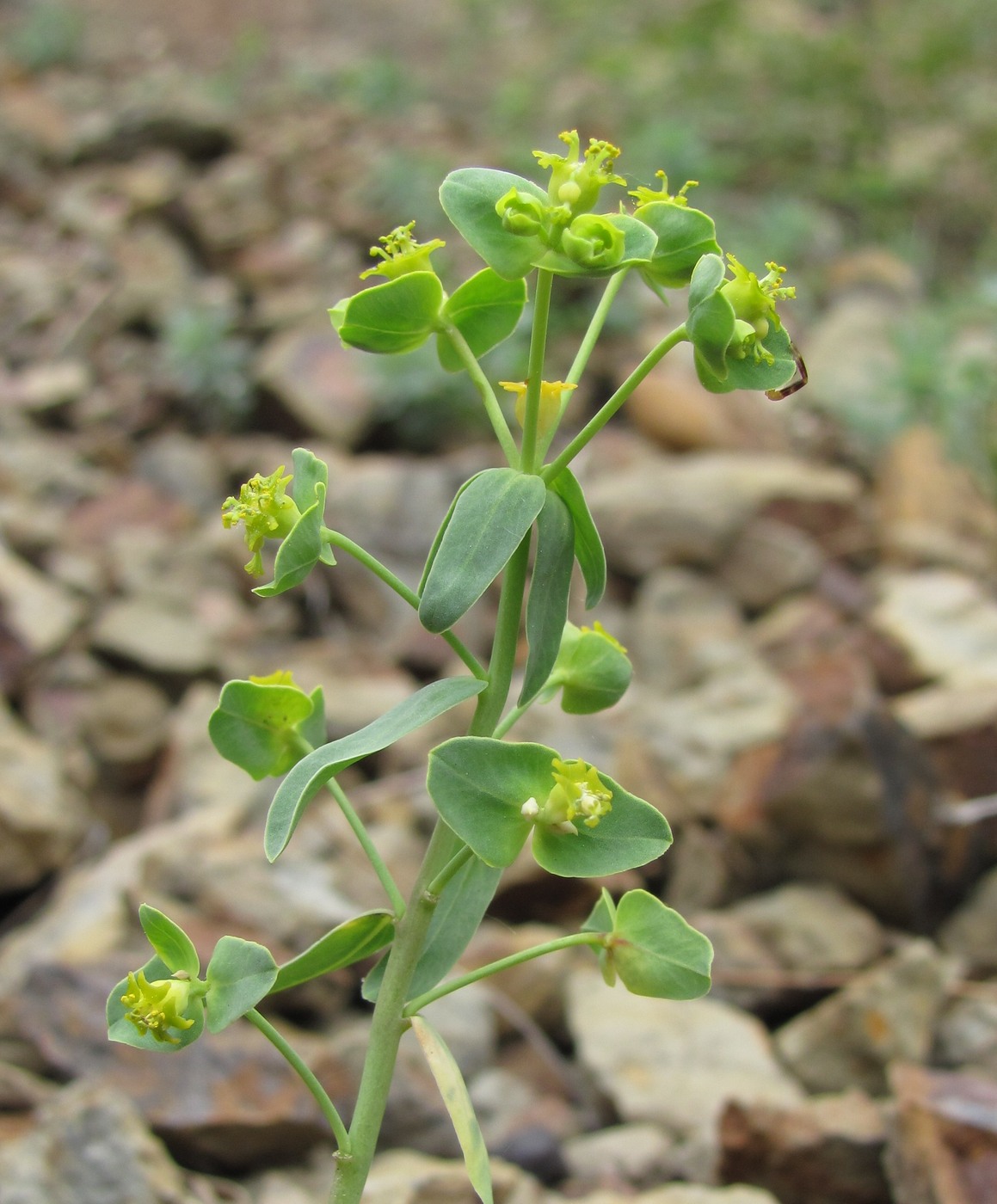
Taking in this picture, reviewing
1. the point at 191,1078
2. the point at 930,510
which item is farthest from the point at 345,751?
the point at 930,510

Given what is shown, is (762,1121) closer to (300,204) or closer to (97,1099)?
(97,1099)

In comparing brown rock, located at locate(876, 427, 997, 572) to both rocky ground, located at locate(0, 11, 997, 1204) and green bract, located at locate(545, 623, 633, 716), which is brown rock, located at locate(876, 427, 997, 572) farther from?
green bract, located at locate(545, 623, 633, 716)

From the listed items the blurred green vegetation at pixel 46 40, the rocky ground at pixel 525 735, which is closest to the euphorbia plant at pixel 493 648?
the rocky ground at pixel 525 735

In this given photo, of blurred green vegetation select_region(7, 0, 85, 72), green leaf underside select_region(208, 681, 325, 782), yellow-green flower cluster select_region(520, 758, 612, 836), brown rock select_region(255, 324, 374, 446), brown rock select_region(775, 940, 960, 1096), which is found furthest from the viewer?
blurred green vegetation select_region(7, 0, 85, 72)

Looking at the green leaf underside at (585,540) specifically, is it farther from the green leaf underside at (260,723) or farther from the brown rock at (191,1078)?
the brown rock at (191,1078)

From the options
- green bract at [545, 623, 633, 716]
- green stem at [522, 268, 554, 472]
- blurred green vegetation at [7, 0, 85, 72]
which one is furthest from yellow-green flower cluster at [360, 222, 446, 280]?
blurred green vegetation at [7, 0, 85, 72]

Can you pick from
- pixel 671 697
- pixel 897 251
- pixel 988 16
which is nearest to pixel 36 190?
pixel 897 251
